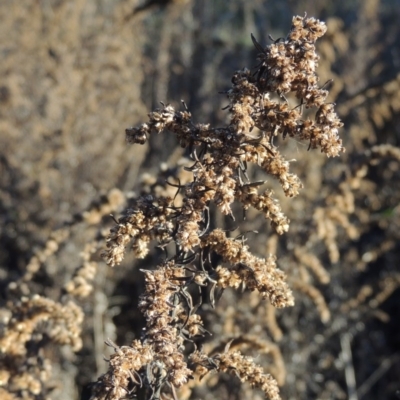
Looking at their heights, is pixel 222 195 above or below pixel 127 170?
below

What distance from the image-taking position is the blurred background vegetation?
179 inches

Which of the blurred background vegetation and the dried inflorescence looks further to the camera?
the blurred background vegetation

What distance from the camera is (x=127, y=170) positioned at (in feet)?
19.8

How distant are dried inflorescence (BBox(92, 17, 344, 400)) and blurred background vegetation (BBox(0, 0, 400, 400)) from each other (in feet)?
8.79

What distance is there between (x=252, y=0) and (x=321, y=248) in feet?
12.1

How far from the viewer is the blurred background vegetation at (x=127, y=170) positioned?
4555 mm

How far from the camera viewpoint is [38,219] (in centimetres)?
545

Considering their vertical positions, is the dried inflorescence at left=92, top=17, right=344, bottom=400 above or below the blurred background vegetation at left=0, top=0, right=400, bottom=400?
below

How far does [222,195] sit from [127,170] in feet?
16.2

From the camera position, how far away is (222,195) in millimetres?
1151

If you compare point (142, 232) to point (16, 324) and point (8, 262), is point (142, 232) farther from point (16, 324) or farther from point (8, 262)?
point (8, 262)

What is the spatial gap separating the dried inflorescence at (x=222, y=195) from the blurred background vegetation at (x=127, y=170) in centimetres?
268

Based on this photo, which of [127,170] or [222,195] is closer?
[222,195]

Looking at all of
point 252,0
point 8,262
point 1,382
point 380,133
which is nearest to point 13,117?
point 8,262
